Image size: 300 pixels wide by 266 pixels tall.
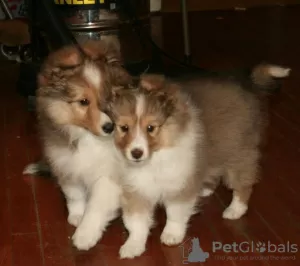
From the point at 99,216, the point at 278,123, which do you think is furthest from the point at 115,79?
the point at 278,123

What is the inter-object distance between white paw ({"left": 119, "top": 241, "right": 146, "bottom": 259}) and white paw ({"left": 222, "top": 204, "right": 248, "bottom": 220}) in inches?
18.1

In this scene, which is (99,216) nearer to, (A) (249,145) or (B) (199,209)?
(B) (199,209)

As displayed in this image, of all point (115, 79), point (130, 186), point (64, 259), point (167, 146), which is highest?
point (115, 79)

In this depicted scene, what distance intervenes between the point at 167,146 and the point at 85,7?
2097 millimetres

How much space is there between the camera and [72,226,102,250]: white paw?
2.15 m

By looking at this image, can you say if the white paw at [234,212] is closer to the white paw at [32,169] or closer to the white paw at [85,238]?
the white paw at [85,238]

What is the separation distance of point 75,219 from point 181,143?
0.66 m

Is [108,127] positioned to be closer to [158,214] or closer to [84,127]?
[84,127]

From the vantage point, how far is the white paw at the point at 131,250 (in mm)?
2102

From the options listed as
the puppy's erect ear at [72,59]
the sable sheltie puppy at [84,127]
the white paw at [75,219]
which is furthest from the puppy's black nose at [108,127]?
the white paw at [75,219]

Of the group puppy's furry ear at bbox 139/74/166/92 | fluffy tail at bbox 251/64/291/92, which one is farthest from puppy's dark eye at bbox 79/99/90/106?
fluffy tail at bbox 251/64/291/92

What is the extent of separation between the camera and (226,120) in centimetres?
223

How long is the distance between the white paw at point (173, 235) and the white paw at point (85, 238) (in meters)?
0.28

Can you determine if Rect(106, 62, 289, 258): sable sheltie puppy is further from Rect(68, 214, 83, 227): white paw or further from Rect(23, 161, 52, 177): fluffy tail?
Rect(23, 161, 52, 177): fluffy tail
